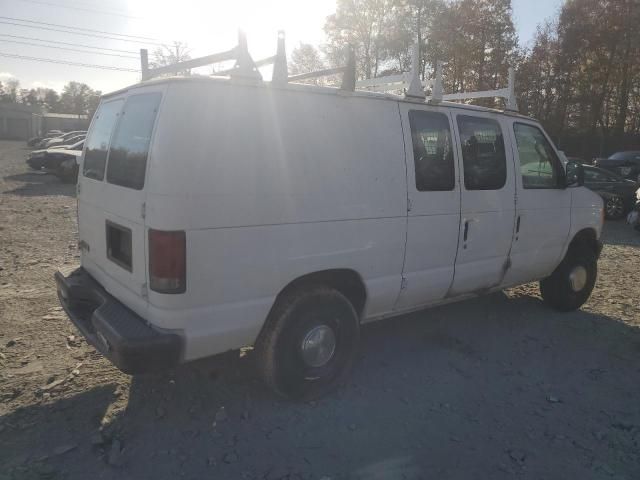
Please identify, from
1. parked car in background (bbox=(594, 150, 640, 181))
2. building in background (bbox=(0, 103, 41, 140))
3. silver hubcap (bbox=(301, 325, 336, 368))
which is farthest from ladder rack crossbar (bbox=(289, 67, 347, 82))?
building in background (bbox=(0, 103, 41, 140))

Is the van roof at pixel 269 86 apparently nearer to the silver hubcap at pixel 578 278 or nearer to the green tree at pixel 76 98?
the silver hubcap at pixel 578 278

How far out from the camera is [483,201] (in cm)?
434

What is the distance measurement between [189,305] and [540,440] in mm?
2424

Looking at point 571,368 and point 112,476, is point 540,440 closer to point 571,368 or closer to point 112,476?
point 571,368

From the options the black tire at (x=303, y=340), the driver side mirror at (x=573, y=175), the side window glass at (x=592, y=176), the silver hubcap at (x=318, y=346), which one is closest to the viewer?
the black tire at (x=303, y=340)

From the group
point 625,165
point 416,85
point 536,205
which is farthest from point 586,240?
point 625,165

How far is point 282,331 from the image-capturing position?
330 centimetres

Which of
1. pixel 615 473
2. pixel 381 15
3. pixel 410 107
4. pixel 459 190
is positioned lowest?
pixel 615 473

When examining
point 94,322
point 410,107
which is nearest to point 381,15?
point 410,107

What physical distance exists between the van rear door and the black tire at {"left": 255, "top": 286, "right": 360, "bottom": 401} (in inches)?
34.3

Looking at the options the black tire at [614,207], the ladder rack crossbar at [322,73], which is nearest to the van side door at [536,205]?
the ladder rack crossbar at [322,73]

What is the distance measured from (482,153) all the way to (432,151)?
0.68 metres

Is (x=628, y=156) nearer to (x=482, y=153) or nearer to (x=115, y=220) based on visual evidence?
(x=482, y=153)

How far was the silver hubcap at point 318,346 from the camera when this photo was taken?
11.4 feet
